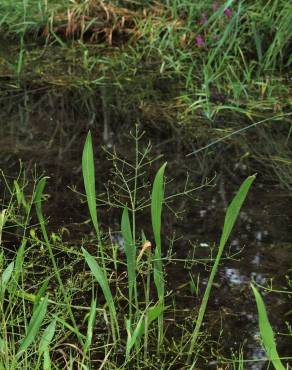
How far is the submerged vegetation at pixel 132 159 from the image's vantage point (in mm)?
1434

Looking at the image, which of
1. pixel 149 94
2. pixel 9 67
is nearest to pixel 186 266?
pixel 149 94

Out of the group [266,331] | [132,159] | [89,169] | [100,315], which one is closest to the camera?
[266,331]

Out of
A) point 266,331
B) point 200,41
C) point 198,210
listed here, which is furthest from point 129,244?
point 200,41

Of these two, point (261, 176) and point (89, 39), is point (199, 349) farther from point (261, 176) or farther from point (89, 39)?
point (89, 39)

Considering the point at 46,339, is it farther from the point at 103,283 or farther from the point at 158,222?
the point at 158,222

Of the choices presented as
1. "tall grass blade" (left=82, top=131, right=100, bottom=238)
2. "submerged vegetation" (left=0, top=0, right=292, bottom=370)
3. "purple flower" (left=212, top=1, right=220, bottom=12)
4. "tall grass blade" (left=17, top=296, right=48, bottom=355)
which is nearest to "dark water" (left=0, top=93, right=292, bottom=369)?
"submerged vegetation" (left=0, top=0, right=292, bottom=370)

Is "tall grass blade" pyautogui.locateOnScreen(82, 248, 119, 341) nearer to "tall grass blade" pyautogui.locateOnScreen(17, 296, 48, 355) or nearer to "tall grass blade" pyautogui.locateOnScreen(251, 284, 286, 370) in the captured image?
"tall grass blade" pyautogui.locateOnScreen(17, 296, 48, 355)

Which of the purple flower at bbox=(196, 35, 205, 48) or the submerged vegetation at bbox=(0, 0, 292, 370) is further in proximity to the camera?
the purple flower at bbox=(196, 35, 205, 48)

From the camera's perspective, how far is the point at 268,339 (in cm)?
118

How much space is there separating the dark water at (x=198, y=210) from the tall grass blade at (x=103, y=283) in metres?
0.21

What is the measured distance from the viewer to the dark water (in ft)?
5.27

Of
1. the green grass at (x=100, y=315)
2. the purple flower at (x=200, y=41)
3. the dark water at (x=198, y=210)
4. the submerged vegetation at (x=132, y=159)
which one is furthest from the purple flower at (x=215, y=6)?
the green grass at (x=100, y=315)

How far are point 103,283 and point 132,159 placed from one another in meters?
1.06

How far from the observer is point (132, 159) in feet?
7.97
